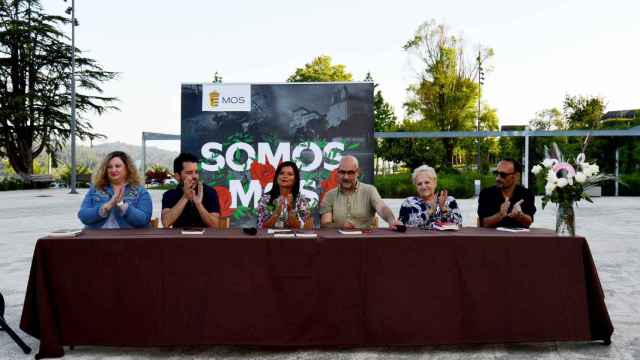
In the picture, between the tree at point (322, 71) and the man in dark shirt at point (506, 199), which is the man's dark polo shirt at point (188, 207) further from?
the tree at point (322, 71)

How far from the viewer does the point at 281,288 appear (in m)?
3.39

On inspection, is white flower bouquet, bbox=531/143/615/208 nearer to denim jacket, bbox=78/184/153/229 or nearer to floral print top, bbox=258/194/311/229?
floral print top, bbox=258/194/311/229

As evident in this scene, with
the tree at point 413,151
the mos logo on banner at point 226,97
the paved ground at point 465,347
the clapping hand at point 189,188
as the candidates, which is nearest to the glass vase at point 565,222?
the paved ground at point 465,347

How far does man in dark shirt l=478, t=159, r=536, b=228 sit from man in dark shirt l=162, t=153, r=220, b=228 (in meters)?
2.27

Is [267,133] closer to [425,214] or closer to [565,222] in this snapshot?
[425,214]

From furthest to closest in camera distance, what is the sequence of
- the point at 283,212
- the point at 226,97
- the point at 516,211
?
the point at 226,97
the point at 283,212
the point at 516,211

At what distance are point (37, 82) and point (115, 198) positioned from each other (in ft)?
111

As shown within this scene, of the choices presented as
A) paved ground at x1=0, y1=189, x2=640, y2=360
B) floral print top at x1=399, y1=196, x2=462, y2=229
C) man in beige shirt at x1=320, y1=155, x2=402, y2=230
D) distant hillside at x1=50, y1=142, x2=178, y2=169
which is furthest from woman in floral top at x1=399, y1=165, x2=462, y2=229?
distant hillside at x1=50, y1=142, x2=178, y2=169

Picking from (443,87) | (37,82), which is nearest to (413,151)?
(443,87)

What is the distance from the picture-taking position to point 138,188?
4.22 meters

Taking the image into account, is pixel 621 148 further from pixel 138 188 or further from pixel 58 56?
pixel 58 56

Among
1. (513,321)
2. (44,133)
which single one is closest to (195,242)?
(513,321)

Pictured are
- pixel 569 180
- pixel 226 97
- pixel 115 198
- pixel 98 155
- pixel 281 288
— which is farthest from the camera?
pixel 98 155

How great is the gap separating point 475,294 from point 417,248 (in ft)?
1.59
